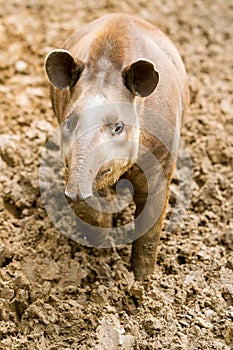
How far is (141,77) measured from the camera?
5.30m

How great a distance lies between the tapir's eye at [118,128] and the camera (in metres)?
5.19

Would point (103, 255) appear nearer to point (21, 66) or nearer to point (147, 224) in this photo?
point (147, 224)

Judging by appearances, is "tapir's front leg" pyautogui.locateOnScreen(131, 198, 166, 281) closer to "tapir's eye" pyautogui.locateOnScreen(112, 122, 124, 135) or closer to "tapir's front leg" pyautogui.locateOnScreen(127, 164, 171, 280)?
"tapir's front leg" pyautogui.locateOnScreen(127, 164, 171, 280)

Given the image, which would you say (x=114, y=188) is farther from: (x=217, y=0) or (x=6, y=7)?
(x=217, y=0)

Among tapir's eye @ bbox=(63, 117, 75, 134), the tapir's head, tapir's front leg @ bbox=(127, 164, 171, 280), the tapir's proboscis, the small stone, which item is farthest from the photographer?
the small stone

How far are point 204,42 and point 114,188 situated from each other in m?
3.46

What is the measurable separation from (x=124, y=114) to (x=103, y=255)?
143 cm

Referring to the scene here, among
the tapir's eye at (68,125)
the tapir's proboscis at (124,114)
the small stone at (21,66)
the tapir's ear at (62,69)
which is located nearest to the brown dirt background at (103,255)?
the small stone at (21,66)

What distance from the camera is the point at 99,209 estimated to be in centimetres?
628

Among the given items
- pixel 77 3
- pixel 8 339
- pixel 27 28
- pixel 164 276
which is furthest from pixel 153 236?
pixel 77 3

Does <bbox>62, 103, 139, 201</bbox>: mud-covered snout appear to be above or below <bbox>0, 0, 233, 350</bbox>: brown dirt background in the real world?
above

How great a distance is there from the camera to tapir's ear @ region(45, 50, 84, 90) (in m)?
5.41

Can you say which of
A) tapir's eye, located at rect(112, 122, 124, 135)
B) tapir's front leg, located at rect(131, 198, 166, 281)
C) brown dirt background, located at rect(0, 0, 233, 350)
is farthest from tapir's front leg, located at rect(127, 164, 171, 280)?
tapir's eye, located at rect(112, 122, 124, 135)

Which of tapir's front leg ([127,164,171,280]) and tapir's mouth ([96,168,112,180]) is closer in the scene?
tapir's mouth ([96,168,112,180])
